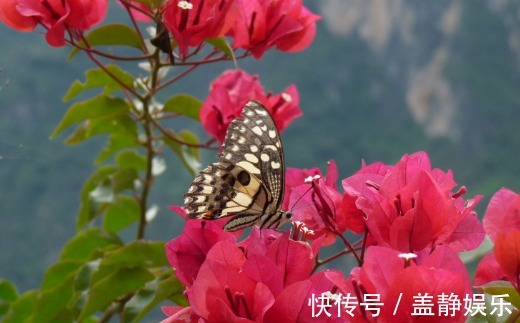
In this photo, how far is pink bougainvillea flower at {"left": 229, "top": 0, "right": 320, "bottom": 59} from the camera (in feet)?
3.31

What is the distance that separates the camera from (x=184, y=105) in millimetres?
1188

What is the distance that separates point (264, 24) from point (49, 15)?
0.96ft

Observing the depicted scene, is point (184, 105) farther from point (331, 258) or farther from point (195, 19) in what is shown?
point (331, 258)

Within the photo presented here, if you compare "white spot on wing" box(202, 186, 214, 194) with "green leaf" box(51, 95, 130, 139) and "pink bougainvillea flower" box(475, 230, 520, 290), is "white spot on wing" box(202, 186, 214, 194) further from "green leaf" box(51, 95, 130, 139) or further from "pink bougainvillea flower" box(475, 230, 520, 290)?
"green leaf" box(51, 95, 130, 139)

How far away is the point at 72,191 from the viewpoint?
9953 mm

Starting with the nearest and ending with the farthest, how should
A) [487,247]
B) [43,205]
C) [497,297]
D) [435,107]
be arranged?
[497,297] < [487,247] < [43,205] < [435,107]

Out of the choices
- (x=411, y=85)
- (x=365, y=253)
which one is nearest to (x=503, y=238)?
(x=365, y=253)

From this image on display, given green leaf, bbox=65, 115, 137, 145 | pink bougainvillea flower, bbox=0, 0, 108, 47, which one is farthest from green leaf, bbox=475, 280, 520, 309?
green leaf, bbox=65, 115, 137, 145

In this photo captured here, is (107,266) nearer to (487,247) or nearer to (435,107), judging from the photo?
(487,247)

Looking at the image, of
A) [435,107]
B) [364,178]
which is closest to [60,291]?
[364,178]

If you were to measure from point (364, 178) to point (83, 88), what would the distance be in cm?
61

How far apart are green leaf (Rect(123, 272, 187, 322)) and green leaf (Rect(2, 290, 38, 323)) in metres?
0.33

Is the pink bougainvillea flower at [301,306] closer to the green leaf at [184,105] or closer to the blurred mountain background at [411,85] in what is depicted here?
the green leaf at [184,105]

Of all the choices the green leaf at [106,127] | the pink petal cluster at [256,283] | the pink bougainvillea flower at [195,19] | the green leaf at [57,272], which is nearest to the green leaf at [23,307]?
the green leaf at [57,272]
